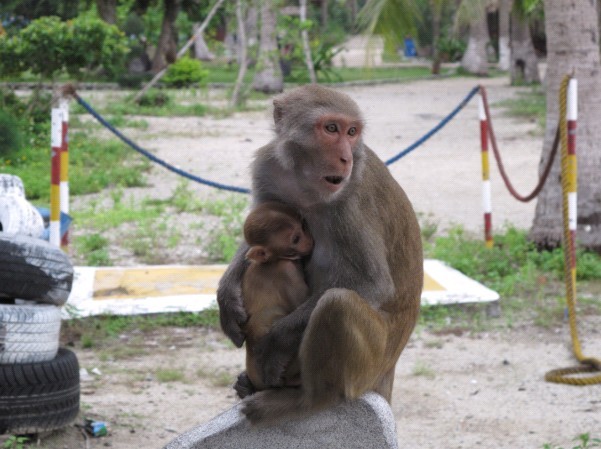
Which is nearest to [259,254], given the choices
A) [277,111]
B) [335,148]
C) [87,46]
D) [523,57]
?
[335,148]

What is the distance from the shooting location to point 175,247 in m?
9.62

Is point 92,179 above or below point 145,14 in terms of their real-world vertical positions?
below

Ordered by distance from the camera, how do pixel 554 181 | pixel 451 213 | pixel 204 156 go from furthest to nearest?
1. pixel 204 156
2. pixel 451 213
3. pixel 554 181

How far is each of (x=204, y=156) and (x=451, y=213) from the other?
5400mm

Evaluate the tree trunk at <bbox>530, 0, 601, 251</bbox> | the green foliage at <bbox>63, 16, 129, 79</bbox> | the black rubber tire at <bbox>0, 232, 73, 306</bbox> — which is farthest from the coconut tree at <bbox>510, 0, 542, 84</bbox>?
the black rubber tire at <bbox>0, 232, 73, 306</bbox>

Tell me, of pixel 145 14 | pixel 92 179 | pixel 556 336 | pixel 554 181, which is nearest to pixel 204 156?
pixel 92 179

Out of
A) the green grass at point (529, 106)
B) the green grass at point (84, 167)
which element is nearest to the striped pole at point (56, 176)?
the green grass at point (84, 167)

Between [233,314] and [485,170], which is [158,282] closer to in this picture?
[485,170]

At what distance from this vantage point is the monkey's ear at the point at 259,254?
375 centimetres

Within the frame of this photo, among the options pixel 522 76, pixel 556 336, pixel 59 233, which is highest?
pixel 522 76

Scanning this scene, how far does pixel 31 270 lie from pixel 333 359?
80.8 inches

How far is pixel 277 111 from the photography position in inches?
160

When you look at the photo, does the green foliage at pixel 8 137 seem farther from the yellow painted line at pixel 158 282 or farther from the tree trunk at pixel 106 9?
the tree trunk at pixel 106 9

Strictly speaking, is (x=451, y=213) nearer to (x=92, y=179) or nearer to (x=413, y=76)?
(x=92, y=179)
